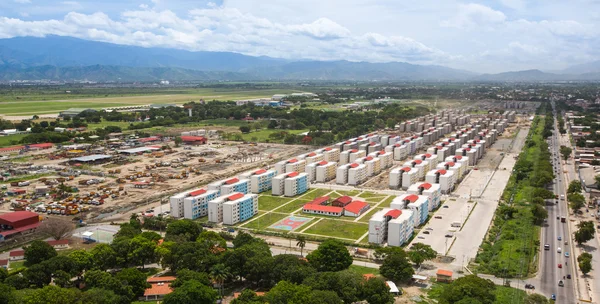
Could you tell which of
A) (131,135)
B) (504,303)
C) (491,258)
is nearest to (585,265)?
(491,258)

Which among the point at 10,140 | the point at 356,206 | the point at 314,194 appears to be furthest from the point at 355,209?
the point at 10,140

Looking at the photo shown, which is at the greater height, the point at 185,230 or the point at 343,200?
the point at 185,230

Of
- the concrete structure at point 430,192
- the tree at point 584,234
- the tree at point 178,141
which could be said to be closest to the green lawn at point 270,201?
the concrete structure at point 430,192

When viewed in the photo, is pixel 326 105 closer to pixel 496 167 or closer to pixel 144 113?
pixel 144 113

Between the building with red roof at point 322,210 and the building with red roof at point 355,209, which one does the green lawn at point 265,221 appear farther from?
the building with red roof at point 355,209

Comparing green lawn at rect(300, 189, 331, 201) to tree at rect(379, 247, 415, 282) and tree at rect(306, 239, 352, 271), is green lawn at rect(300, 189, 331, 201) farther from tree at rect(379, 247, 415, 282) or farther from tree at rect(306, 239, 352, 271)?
tree at rect(379, 247, 415, 282)

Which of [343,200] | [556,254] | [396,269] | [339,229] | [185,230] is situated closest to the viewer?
[396,269]

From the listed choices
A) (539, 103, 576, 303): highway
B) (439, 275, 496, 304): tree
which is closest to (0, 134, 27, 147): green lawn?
(439, 275, 496, 304): tree

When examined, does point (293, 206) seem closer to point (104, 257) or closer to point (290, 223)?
point (290, 223)
